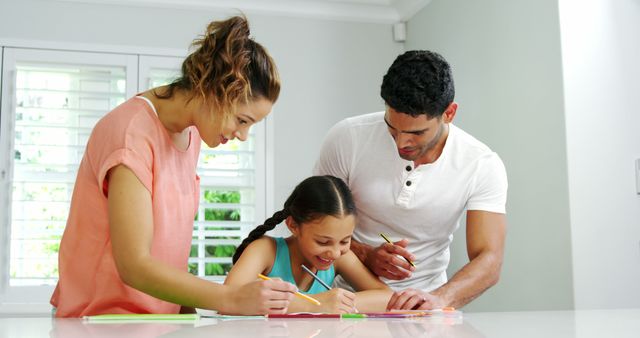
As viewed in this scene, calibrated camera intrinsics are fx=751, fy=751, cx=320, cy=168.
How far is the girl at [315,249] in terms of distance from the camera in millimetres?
1916

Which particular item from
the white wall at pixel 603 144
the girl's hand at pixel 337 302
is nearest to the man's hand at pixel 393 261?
the girl's hand at pixel 337 302

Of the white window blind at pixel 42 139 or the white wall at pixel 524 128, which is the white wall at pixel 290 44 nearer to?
the white window blind at pixel 42 139

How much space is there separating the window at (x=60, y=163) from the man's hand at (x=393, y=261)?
2113 mm

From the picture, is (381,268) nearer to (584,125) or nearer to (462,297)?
(462,297)

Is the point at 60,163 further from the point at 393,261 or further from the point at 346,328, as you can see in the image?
the point at 346,328

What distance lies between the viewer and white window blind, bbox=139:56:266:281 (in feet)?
13.4

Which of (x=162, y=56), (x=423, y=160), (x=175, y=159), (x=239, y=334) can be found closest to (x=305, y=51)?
(x=162, y=56)

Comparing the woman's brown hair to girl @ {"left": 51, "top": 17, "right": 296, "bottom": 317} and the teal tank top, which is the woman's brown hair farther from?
the teal tank top

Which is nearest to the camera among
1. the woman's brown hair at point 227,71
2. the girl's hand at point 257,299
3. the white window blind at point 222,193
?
the girl's hand at point 257,299

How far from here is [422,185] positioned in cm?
209

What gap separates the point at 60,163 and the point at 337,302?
9.00 ft

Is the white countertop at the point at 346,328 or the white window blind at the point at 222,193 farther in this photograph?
the white window blind at the point at 222,193

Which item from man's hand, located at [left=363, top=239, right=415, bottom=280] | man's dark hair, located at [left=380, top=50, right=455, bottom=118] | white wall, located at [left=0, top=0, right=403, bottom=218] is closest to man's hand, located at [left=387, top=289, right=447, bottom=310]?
man's hand, located at [left=363, top=239, right=415, bottom=280]

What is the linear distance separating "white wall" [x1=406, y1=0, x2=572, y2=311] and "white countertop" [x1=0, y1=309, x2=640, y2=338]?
178 centimetres
